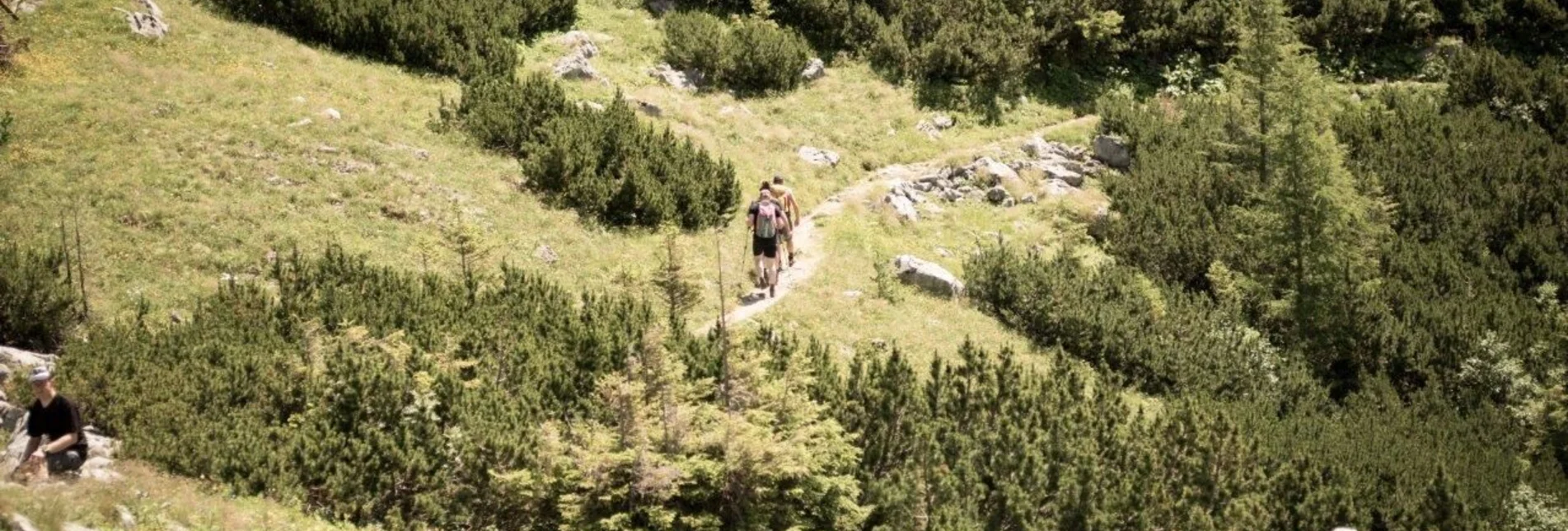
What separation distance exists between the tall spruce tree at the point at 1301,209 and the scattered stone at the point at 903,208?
5.81m

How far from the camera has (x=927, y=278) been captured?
19.1 m

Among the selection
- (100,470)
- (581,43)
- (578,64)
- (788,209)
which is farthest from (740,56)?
(100,470)

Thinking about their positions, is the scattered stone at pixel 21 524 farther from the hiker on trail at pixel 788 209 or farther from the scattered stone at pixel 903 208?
the scattered stone at pixel 903 208

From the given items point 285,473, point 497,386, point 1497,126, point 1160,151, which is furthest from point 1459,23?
point 285,473

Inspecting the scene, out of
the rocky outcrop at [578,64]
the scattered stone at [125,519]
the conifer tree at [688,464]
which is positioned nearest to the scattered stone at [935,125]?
the rocky outcrop at [578,64]

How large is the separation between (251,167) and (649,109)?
8.38 meters

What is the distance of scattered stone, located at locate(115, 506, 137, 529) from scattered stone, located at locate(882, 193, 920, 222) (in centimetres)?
1546

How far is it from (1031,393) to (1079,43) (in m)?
18.4

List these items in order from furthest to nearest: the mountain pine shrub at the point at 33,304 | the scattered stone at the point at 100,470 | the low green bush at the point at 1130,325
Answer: the low green bush at the point at 1130,325
the mountain pine shrub at the point at 33,304
the scattered stone at the point at 100,470

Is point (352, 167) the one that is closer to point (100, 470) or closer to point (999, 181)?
point (100, 470)

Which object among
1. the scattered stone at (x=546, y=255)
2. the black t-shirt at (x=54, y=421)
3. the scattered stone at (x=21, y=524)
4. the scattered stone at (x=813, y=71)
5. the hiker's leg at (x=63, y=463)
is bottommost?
the scattered stone at (x=546, y=255)

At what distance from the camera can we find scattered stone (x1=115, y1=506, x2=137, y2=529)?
8.32 metres

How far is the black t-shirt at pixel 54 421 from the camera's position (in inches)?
361

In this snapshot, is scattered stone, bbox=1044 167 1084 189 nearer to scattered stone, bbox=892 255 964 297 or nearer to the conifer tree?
scattered stone, bbox=892 255 964 297
